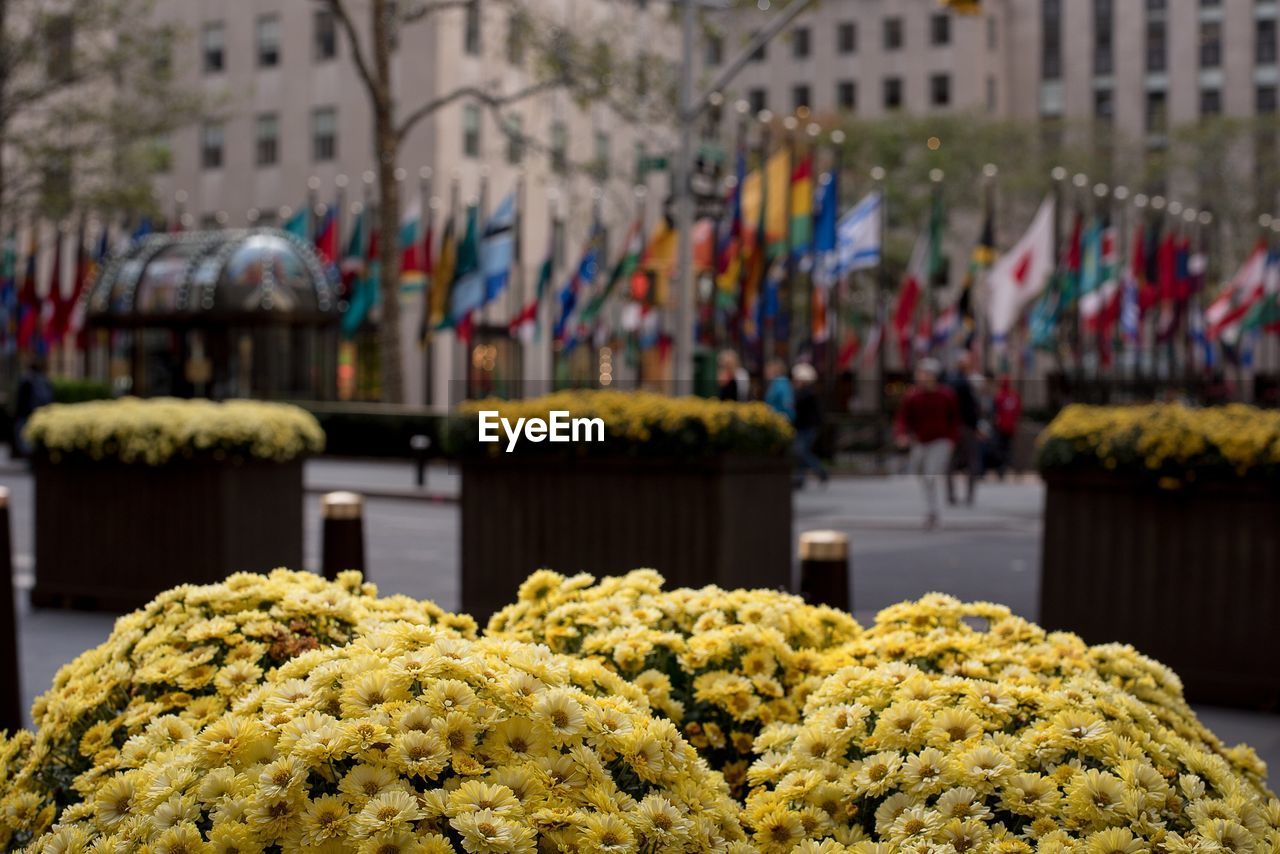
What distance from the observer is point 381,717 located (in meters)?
2.53

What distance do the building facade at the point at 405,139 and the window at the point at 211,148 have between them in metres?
0.04

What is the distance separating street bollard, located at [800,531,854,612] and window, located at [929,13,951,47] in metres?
81.3

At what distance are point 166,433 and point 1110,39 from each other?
3500 inches

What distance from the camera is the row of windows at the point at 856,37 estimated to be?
83.5 metres

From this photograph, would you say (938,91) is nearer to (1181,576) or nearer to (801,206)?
(801,206)

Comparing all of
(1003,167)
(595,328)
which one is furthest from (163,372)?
(1003,167)

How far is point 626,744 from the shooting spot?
2.61 meters

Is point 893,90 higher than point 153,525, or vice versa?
point 893,90

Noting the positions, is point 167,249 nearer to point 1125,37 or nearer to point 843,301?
point 843,301

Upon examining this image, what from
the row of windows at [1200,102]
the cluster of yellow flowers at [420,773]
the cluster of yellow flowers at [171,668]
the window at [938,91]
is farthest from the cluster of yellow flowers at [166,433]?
the row of windows at [1200,102]

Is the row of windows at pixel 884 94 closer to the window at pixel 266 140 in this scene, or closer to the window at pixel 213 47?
the window at pixel 266 140

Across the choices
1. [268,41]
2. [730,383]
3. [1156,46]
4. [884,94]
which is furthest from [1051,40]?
[730,383]

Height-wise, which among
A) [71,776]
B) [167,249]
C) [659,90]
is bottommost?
[71,776]

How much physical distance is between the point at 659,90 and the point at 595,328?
16.6 metres
